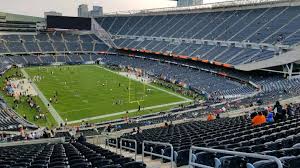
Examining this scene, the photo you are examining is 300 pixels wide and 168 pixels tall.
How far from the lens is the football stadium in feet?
55.6

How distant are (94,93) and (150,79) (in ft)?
47.8

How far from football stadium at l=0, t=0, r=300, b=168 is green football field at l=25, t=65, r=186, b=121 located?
140mm

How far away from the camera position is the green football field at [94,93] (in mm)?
43250

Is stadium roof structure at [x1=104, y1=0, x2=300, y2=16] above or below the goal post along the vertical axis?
above

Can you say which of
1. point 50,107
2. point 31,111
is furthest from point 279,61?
point 31,111

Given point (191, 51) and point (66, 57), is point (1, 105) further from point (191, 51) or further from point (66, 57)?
point (66, 57)

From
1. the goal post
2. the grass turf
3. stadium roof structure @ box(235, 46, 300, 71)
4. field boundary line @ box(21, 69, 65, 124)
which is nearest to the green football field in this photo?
the goal post

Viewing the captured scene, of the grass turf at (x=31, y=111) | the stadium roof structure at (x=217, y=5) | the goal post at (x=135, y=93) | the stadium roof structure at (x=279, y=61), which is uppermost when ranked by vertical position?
the stadium roof structure at (x=217, y=5)

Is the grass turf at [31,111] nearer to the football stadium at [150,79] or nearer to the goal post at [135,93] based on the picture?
the football stadium at [150,79]

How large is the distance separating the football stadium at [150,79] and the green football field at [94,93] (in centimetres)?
14

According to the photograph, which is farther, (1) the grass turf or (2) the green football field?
(2) the green football field

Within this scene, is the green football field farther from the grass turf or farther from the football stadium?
the grass turf

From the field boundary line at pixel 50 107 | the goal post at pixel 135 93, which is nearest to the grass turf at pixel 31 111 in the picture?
the field boundary line at pixel 50 107

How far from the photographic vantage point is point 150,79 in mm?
63812
